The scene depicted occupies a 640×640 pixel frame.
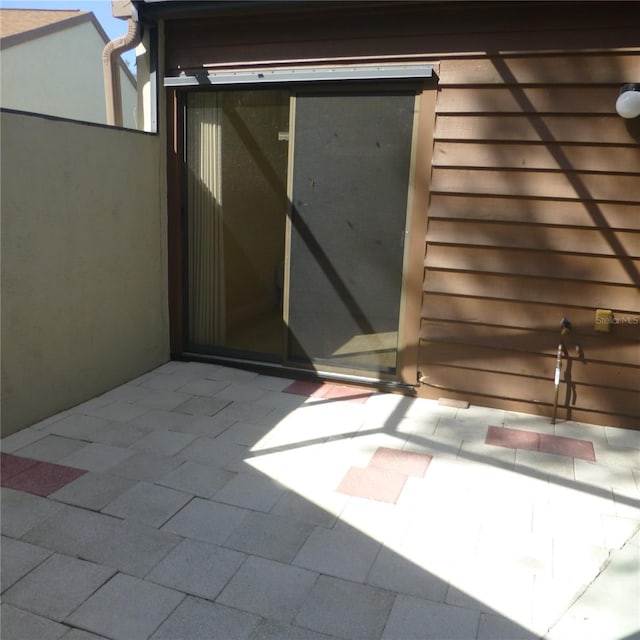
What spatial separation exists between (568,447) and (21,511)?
2725 millimetres

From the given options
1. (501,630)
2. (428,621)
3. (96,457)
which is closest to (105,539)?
(96,457)

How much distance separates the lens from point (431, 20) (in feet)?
11.6

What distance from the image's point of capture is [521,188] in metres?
3.51

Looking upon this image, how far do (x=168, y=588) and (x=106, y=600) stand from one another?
20 centimetres

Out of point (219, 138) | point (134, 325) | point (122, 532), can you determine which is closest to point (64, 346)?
point (134, 325)

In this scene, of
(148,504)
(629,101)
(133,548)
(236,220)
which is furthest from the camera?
(236,220)

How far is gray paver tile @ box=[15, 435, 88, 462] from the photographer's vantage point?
2.96 meters

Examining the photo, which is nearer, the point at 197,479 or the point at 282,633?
the point at 282,633

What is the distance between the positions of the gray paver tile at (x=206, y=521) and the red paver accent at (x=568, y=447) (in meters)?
1.72

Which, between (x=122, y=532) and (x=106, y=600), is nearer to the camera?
(x=106, y=600)

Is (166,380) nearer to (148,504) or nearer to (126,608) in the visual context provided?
(148,504)

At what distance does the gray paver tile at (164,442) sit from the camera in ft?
10.1

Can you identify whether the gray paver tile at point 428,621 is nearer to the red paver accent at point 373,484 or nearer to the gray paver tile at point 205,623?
the gray paver tile at point 205,623

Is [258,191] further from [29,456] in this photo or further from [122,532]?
[122,532]
